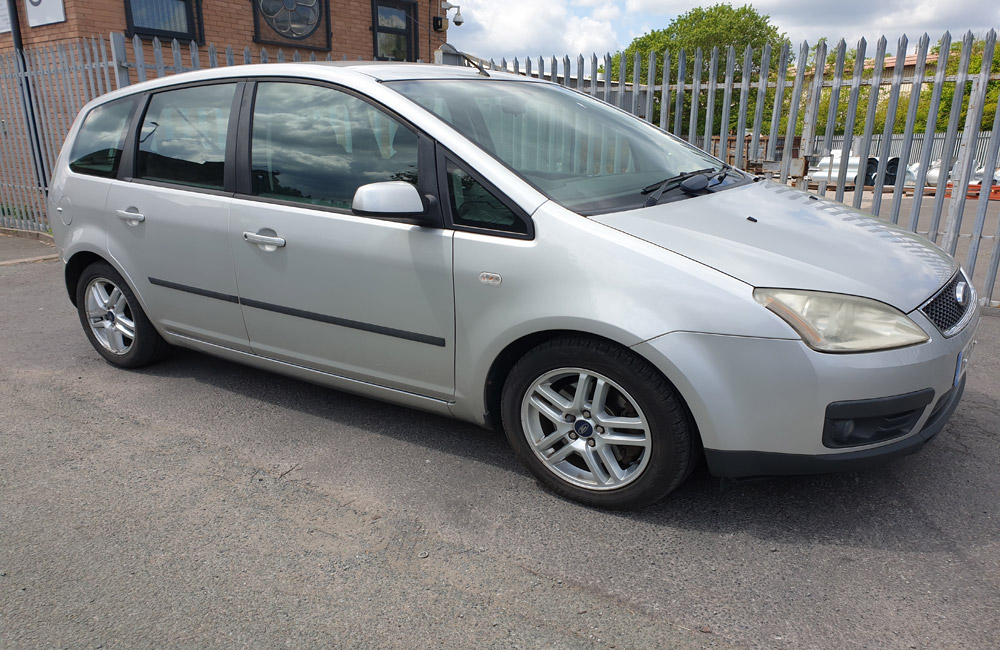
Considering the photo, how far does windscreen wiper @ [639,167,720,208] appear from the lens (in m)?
2.99

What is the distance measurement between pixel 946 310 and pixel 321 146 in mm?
2574

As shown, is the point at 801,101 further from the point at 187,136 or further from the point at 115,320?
the point at 115,320

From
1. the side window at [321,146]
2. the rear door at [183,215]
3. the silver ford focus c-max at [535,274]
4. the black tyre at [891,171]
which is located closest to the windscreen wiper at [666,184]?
the silver ford focus c-max at [535,274]

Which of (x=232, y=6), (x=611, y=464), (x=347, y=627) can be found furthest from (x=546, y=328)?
(x=232, y=6)

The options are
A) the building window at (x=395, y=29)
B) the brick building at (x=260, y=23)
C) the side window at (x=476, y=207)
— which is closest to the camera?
the side window at (x=476, y=207)

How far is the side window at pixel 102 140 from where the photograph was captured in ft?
13.5

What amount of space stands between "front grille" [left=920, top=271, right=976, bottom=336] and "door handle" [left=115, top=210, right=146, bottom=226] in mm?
3598

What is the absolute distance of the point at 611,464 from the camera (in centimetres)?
277

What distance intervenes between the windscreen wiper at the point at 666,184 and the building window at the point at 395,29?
12048mm

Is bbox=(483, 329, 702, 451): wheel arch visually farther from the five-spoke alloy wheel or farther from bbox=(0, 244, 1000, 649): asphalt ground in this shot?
bbox=(0, 244, 1000, 649): asphalt ground

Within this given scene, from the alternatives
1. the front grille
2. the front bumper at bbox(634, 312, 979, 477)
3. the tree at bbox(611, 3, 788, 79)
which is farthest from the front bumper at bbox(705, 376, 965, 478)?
the tree at bbox(611, 3, 788, 79)

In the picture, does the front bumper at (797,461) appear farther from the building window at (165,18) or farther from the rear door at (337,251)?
the building window at (165,18)

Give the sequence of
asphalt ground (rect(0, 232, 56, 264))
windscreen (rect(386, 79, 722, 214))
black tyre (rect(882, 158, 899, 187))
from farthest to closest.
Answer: asphalt ground (rect(0, 232, 56, 264)) < black tyre (rect(882, 158, 899, 187)) < windscreen (rect(386, 79, 722, 214))

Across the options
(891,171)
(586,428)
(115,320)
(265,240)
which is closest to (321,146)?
(265,240)
